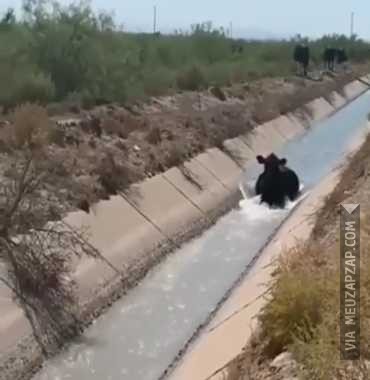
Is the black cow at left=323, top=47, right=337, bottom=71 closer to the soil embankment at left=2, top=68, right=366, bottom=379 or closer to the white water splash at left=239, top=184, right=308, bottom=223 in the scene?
the soil embankment at left=2, top=68, right=366, bottom=379

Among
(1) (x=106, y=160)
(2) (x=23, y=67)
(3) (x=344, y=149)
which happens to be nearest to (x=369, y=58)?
(3) (x=344, y=149)

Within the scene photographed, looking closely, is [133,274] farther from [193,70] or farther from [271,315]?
[193,70]

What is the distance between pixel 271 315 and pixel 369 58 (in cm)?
11261

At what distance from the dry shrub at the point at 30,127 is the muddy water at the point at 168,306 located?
4.79m

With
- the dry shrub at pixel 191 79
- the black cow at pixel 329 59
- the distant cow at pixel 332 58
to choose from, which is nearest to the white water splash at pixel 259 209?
the dry shrub at pixel 191 79

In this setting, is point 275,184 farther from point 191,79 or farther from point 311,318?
point 191,79

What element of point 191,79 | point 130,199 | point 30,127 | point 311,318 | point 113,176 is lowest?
point 191,79

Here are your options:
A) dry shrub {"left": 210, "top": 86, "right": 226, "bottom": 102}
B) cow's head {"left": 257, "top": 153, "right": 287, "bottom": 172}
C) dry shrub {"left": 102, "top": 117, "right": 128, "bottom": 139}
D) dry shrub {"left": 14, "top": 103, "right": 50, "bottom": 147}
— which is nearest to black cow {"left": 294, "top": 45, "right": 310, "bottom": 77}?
dry shrub {"left": 210, "top": 86, "right": 226, "bottom": 102}

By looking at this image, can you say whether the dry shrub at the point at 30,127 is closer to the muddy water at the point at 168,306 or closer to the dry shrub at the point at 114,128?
the dry shrub at the point at 114,128

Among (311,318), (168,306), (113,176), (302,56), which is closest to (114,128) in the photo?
(113,176)

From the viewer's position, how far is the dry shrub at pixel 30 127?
1008 inches

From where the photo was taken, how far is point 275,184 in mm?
30719

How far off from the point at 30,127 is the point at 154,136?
23.6 ft

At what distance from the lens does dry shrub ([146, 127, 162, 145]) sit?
1296 inches
